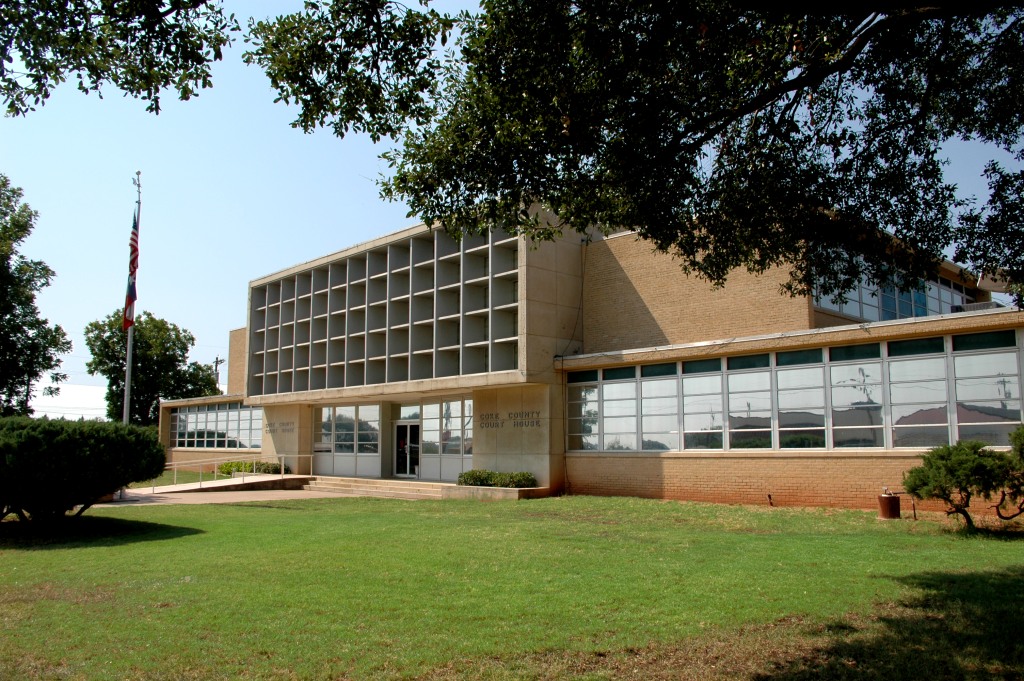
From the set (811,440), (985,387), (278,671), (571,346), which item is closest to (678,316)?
(571,346)

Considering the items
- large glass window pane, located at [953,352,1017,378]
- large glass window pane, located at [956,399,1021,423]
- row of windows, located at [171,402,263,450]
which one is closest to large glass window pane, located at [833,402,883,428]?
large glass window pane, located at [956,399,1021,423]

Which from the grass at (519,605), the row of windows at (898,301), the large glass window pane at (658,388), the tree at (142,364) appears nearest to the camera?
the grass at (519,605)

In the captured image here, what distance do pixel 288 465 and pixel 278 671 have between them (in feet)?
98.3

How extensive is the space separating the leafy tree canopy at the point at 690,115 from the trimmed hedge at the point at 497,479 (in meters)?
13.6

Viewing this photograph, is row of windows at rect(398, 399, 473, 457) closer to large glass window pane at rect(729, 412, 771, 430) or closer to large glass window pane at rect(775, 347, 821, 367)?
large glass window pane at rect(729, 412, 771, 430)

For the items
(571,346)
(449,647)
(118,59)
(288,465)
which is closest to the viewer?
(449,647)

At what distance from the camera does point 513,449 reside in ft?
80.8

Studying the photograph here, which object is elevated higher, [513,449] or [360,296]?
[360,296]

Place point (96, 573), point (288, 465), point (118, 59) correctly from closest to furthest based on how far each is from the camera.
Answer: point (118, 59) → point (96, 573) → point (288, 465)

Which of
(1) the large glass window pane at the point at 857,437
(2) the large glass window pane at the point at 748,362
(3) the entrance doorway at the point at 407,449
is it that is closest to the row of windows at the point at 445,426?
(3) the entrance doorway at the point at 407,449

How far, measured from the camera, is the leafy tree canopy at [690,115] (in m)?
8.59

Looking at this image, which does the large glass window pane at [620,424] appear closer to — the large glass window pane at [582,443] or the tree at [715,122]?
the large glass window pane at [582,443]

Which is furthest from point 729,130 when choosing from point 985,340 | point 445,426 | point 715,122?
point 445,426

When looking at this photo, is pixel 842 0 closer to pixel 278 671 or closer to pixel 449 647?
pixel 449 647
